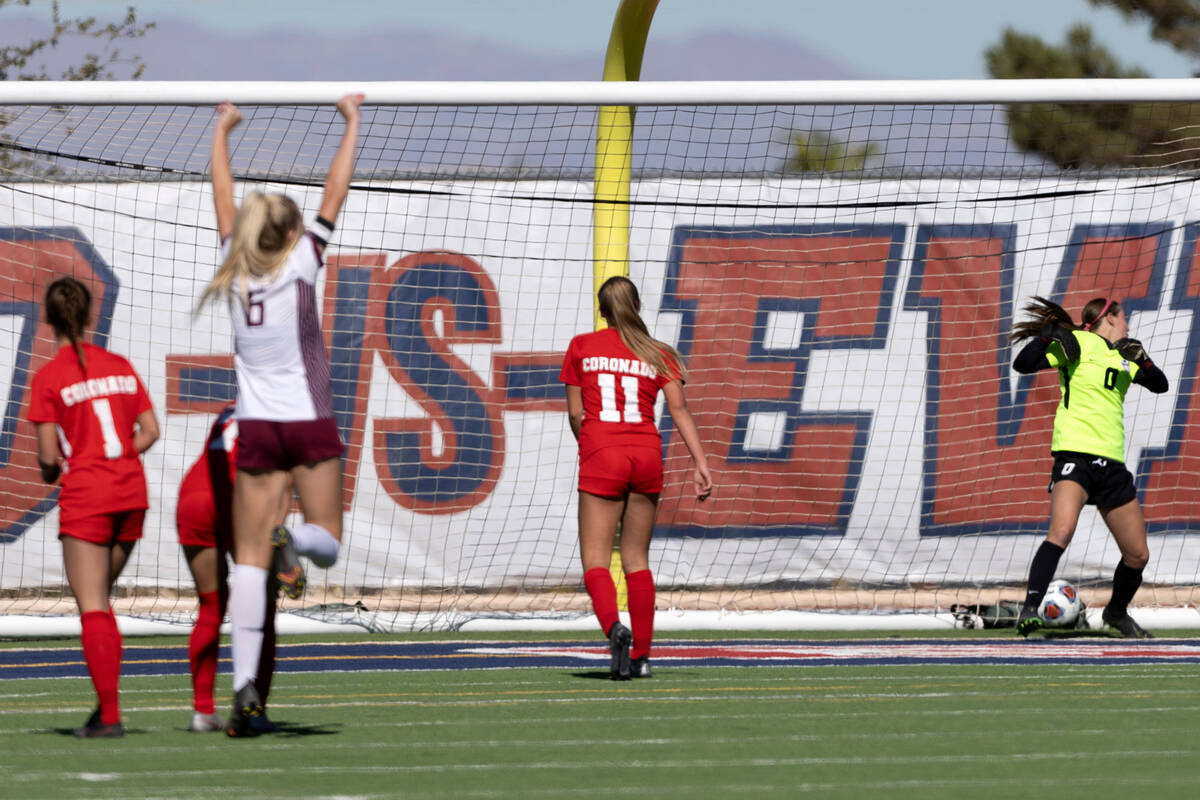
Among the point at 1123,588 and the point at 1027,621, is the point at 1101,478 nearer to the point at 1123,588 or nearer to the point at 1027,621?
the point at 1123,588

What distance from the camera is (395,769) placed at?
18.3 feet

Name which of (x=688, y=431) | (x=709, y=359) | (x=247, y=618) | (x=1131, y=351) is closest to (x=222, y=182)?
(x=247, y=618)

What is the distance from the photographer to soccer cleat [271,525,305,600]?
581 cm

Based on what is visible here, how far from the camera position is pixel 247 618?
6047 mm

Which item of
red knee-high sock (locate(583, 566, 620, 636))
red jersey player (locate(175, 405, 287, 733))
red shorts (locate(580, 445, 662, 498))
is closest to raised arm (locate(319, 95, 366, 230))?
red jersey player (locate(175, 405, 287, 733))

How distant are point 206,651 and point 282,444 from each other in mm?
934

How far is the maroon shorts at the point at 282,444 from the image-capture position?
19.7 ft

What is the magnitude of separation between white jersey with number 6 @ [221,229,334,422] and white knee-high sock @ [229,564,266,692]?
54 centimetres

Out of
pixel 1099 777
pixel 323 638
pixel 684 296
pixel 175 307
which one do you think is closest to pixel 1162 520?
pixel 684 296

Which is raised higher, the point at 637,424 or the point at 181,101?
the point at 181,101

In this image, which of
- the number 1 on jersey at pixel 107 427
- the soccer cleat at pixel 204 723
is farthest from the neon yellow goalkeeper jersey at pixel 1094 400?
the number 1 on jersey at pixel 107 427

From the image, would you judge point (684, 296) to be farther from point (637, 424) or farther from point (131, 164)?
→ point (637, 424)

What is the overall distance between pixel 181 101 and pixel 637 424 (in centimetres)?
397

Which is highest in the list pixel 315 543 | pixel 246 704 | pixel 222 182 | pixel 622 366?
pixel 222 182
